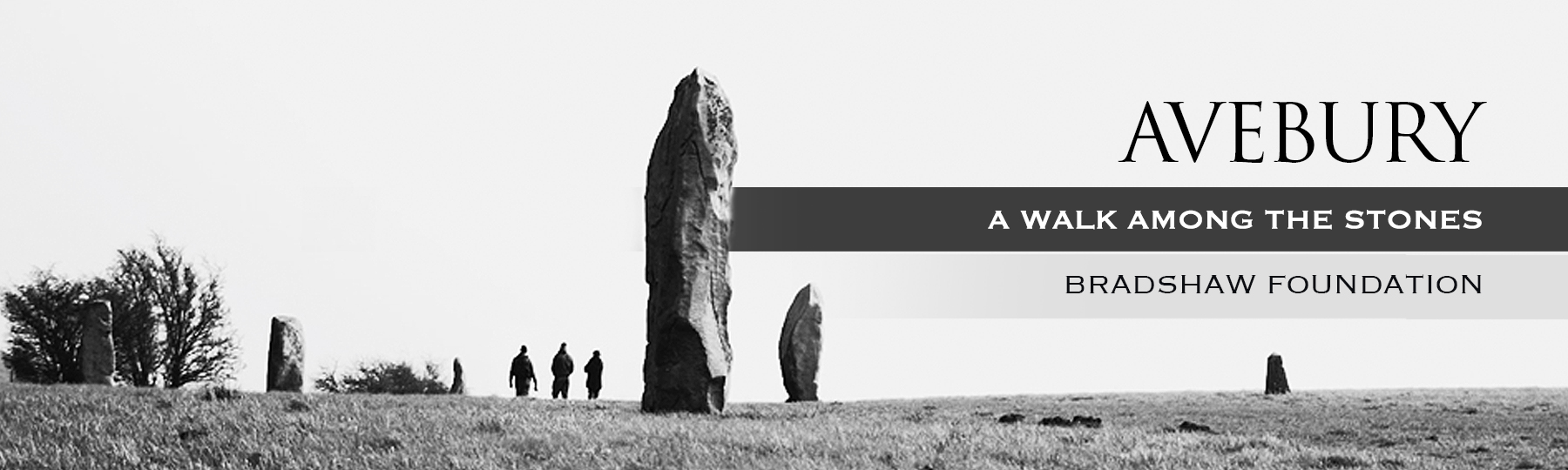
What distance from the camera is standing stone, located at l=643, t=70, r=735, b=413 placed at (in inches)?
965

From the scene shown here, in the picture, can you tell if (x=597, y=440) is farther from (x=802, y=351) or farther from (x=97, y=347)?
(x=97, y=347)

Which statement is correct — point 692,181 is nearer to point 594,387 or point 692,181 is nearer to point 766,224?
Result: point 766,224

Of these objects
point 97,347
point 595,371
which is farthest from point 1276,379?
point 97,347

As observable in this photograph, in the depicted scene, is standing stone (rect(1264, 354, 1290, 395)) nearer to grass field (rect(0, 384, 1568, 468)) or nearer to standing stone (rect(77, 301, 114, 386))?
grass field (rect(0, 384, 1568, 468))

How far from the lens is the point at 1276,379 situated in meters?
47.5

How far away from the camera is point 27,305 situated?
160ft

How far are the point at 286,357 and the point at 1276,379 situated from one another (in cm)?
2713

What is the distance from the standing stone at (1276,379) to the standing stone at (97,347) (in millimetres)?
30849

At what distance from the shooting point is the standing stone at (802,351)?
4200cm

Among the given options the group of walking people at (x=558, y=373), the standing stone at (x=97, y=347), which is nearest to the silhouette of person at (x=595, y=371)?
the group of walking people at (x=558, y=373)

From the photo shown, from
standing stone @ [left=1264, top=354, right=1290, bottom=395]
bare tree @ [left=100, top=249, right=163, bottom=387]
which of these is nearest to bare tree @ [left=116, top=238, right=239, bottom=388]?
bare tree @ [left=100, top=249, right=163, bottom=387]

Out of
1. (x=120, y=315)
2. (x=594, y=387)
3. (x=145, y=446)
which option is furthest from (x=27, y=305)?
(x=145, y=446)

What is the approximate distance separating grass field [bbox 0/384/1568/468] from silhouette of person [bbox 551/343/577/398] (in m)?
12.9

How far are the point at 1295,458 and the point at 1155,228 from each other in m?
11.9
